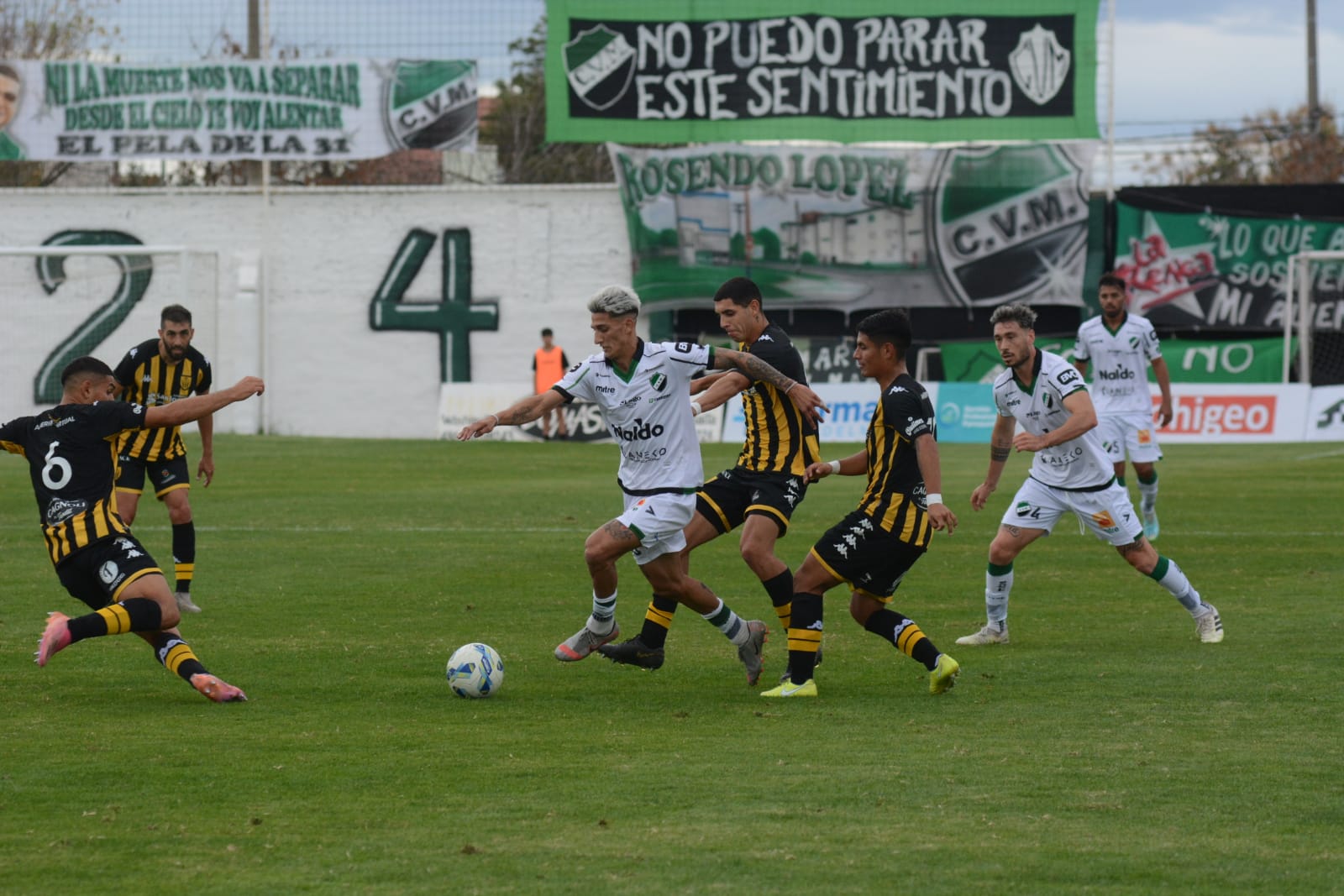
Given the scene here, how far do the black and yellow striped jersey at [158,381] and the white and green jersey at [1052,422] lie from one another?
5.69 m

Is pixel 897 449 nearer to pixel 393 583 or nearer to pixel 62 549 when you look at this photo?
pixel 62 549

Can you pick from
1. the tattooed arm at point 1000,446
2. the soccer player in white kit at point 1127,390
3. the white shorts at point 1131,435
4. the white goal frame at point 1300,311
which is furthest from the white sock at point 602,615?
the white goal frame at point 1300,311

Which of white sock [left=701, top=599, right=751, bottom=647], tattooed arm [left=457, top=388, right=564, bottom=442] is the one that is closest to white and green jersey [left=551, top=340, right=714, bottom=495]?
tattooed arm [left=457, top=388, right=564, bottom=442]

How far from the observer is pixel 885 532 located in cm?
838

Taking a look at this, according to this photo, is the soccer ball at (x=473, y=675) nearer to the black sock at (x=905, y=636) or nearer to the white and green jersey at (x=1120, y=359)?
the black sock at (x=905, y=636)

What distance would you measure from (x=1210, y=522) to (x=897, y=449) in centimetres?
953

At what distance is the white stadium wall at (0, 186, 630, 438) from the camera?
3550cm

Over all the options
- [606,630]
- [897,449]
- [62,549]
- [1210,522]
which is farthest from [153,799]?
[1210,522]

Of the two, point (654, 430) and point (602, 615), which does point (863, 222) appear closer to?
point (602, 615)

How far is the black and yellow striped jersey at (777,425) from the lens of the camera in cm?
911

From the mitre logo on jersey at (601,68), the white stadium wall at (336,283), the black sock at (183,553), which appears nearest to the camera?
the black sock at (183,553)

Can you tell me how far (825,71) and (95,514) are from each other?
27.5 m

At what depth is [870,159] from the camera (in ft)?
112

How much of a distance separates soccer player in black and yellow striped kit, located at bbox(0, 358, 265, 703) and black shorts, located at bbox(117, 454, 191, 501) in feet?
11.1
